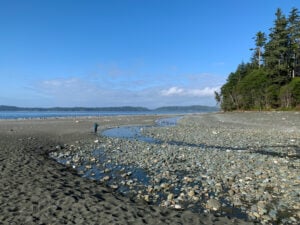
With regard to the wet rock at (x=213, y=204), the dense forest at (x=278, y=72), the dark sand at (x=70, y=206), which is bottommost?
the wet rock at (x=213, y=204)

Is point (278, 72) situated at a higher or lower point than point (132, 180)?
higher

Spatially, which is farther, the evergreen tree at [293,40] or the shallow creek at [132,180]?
the evergreen tree at [293,40]

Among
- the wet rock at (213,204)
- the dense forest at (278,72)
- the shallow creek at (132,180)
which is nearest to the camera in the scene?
the wet rock at (213,204)

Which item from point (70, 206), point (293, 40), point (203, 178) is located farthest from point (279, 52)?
point (70, 206)

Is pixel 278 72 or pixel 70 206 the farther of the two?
pixel 278 72

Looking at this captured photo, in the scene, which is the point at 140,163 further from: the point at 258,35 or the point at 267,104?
the point at 258,35

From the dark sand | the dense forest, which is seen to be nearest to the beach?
the dark sand

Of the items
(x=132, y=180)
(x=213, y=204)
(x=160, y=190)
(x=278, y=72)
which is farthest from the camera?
(x=278, y=72)

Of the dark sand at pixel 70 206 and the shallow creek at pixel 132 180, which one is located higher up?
the dark sand at pixel 70 206

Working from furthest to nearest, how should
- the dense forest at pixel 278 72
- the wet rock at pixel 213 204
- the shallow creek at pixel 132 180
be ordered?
1. the dense forest at pixel 278 72
2. the shallow creek at pixel 132 180
3. the wet rock at pixel 213 204

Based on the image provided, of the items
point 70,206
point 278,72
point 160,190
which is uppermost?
point 278,72

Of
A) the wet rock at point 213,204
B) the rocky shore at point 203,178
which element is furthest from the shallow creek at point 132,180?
the wet rock at point 213,204

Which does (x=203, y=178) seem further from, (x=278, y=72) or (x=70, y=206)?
(x=278, y=72)

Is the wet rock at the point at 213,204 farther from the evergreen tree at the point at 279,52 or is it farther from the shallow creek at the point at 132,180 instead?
the evergreen tree at the point at 279,52
